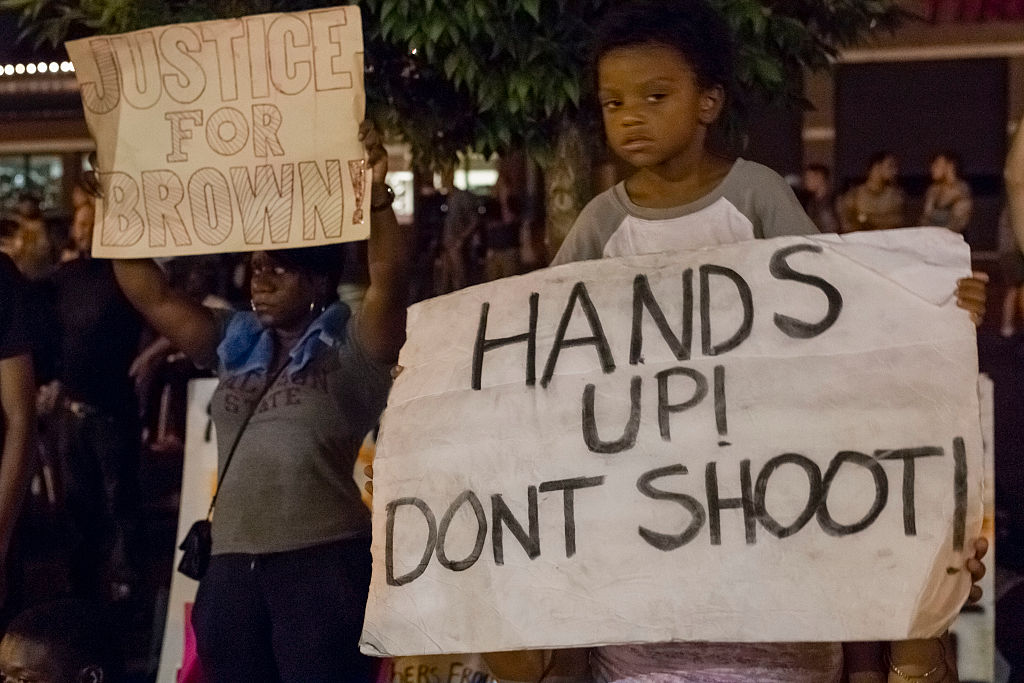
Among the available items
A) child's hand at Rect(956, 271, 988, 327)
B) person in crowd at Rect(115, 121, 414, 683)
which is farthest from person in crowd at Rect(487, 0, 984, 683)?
person in crowd at Rect(115, 121, 414, 683)

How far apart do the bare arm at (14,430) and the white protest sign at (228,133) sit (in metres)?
0.99

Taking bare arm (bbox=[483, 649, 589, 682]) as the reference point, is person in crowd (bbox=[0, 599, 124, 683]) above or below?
below

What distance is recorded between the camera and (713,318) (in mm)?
2014

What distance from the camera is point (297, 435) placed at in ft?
10.2

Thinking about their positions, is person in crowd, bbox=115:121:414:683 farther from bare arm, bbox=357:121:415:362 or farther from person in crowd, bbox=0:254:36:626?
person in crowd, bbox=0:254:36:626

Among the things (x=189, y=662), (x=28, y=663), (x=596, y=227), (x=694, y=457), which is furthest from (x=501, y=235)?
(x=694, y=457)

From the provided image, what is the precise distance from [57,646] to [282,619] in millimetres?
1148

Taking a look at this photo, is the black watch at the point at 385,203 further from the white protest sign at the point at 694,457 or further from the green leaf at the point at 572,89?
the white protest sign at the point at 694,457

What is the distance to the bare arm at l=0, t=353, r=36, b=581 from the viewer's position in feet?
12.4

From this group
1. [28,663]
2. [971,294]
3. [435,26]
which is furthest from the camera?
[28,663]

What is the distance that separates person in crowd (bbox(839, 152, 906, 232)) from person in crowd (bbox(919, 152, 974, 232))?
0.48 ft

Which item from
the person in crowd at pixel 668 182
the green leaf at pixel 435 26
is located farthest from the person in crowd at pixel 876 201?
the person in crowd at pixel 668 182

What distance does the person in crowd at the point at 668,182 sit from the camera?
2.07 meters

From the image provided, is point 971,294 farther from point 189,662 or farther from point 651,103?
point 189,662
